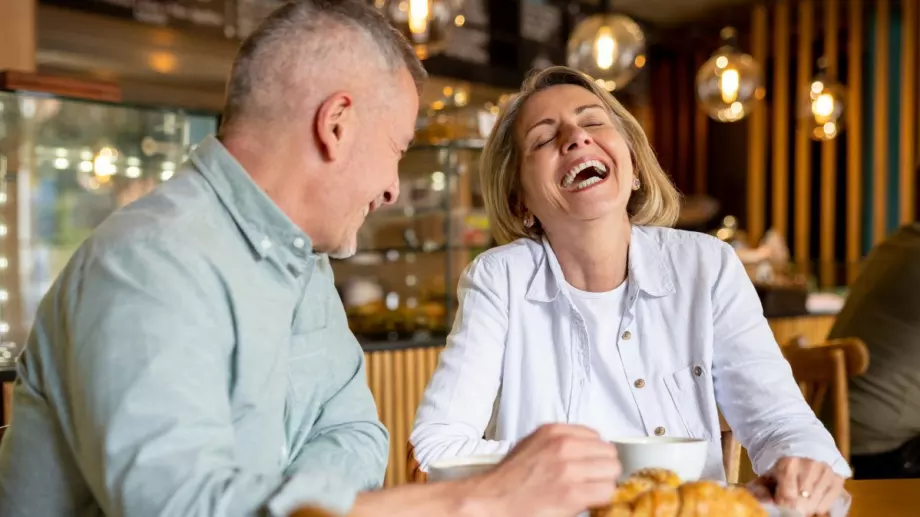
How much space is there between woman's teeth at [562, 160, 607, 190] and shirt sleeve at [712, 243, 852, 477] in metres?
0.28

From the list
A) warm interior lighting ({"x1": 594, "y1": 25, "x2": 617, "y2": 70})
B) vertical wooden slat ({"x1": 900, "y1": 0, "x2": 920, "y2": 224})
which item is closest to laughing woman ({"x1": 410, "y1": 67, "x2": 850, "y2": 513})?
warm interior lighting ({"x1": 594, "y1": 25, "x2": 617, "y2": 70})

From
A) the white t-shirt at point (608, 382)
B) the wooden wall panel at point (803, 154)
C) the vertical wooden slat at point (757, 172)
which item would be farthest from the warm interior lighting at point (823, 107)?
the white t-shirt at point (608, 382)

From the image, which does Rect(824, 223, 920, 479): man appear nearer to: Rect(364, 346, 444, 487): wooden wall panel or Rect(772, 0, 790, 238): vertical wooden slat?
Rect(364, 346, 444, 487): wooden wall panel

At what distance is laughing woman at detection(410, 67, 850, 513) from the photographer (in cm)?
167

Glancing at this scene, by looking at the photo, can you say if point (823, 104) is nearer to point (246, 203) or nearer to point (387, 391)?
point (387, 391)

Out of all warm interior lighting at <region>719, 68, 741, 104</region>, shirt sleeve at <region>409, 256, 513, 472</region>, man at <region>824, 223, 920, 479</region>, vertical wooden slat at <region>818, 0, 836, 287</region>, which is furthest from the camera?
vertical wooden slat at <region>818, 0, 836, 287</region>

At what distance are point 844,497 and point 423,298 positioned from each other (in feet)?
9.95

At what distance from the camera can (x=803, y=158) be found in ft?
26.2

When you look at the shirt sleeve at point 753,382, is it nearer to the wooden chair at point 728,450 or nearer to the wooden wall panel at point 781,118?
the wooden chair at point 728,450

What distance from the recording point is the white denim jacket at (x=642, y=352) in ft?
5.40

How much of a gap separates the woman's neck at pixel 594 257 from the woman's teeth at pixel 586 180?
85 millimetres

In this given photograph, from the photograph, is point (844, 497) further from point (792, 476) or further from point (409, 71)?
point (409, 71)

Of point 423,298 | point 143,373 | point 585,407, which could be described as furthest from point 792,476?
point 423,298

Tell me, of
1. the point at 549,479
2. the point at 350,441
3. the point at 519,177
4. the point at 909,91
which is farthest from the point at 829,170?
the point at 549,479
